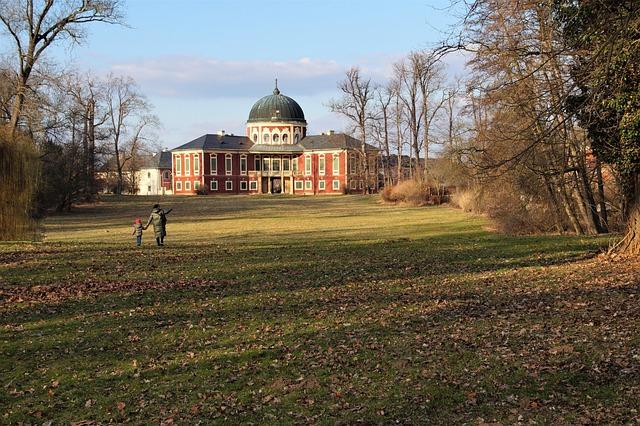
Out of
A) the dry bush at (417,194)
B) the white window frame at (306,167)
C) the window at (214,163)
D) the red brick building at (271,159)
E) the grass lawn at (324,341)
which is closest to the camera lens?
the grass lawn at (324,341)

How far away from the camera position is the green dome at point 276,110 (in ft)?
345

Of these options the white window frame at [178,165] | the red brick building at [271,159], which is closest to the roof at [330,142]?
the red brick building at [271,159]

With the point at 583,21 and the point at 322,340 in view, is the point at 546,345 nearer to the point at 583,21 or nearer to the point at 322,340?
the point at 322,340

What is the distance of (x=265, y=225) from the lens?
3850 cm

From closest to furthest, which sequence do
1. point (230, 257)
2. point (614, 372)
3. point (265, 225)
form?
point (614, 372) → point (230, 257) → point (265, 225)

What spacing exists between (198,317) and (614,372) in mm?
6552

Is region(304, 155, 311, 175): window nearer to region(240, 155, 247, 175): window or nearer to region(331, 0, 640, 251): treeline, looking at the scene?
region(240, 155, 247, 175): window

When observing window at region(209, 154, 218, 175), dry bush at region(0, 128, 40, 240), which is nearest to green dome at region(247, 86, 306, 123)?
window at region(209, 154, 218, 175)

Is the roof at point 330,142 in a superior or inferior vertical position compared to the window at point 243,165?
superior

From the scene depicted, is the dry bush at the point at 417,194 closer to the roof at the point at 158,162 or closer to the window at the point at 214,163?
the window at the point at 214,163

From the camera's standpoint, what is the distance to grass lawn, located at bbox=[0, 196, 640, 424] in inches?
249

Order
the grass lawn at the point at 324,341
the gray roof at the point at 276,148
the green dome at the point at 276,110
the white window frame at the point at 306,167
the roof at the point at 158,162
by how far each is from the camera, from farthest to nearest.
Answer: the roof at the point at 158,162
the green dome at the point at 276,110
the gray roof at the point at 276,148
the white window frame at the point at 306,167
the grass lawn at the point at 324,341

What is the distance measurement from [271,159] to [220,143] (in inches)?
337

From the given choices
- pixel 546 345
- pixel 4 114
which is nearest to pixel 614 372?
pixel 546 345
